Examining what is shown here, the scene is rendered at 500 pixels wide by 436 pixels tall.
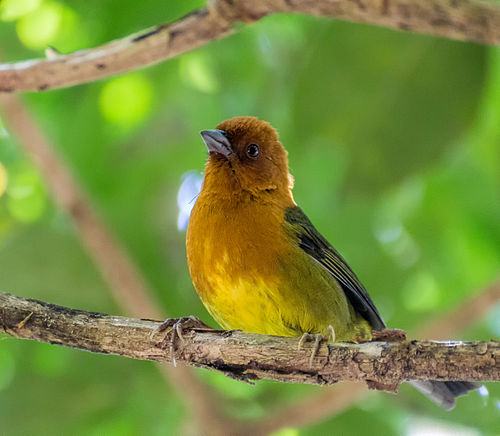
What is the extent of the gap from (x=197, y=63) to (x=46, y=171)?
146cm

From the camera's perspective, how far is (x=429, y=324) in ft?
15.2

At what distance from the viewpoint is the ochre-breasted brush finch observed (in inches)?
140

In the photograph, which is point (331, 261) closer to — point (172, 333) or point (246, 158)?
point (246, 158)

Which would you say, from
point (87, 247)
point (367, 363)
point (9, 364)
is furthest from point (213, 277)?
point (9, 364)

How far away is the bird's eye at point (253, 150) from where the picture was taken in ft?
14.2

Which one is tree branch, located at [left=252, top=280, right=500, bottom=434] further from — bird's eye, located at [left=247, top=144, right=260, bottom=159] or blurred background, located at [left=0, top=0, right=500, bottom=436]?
bird's eye, located at [left=247, top=144, right=260, bottom=159]

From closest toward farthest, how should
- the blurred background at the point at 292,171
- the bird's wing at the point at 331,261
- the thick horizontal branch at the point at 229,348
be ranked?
the thick horizontal branch at the point at 229,348
the blurred background at the point at 292,171
the bird's wing at the point at 331,261

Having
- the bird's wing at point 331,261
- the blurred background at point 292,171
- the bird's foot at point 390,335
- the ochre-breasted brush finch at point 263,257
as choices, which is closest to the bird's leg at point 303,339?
the bird's foot at point 390,335

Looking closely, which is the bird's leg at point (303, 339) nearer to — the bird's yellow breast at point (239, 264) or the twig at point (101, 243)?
the bird's yellow breast at point (239, 264)

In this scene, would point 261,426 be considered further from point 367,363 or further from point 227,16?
point 227,16

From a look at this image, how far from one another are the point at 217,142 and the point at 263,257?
900mm

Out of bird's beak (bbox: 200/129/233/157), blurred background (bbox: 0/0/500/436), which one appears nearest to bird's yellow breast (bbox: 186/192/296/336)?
bird's beak (bbox: 200/129/233/157)

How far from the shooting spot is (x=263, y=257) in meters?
3.61

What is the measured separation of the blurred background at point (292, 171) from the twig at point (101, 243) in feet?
0.81
